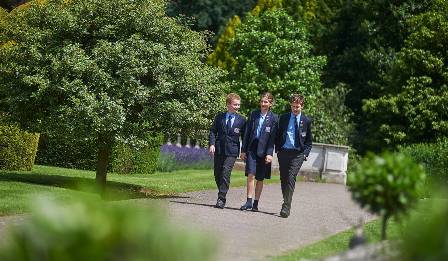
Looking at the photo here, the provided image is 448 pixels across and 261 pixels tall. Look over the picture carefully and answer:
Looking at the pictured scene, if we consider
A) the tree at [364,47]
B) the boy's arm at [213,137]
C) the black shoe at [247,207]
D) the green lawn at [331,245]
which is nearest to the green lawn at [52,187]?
the boy's arm at [213,137]

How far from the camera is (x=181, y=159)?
2933cm

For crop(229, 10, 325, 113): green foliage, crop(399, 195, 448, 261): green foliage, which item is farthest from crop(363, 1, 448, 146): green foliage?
crop(399, 195, 448, 261): green foliage

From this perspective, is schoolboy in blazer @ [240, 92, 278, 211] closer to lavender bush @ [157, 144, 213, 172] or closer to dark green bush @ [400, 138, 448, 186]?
dark green bush @ [400, 138, 448, 186]

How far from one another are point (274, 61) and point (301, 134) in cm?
2515

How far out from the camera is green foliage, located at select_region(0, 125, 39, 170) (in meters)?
20.3

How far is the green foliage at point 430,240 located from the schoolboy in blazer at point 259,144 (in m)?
9.36

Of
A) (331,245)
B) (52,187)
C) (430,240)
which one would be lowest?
(331,245)

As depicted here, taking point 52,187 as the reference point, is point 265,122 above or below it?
above

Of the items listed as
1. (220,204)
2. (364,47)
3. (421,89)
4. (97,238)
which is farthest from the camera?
(364,47)

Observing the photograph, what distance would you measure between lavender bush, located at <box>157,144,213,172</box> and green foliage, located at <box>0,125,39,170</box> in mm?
7014

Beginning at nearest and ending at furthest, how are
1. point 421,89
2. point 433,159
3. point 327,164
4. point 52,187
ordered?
1. point 52,187
2. point 433,159
3. point 327,164
4. point 421,89

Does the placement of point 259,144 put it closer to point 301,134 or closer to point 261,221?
point 301,134

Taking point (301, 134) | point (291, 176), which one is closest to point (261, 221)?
point (291, 176)

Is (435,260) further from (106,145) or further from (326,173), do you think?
(326,173)
